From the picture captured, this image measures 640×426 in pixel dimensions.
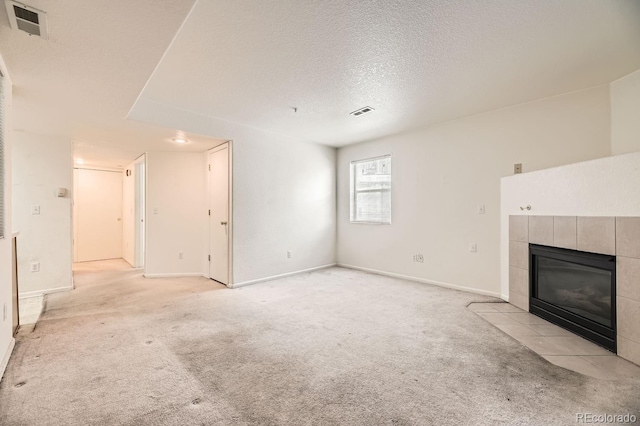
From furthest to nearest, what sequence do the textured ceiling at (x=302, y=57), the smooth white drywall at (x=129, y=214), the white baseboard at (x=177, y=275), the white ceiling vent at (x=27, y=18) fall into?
the smooth white drywall at (x=129, y=214)
the white baseboard at (x=177, y=275)
the textured ceiling at (x=302, y=57)
the white ceiling vent at (x=27, y=18)

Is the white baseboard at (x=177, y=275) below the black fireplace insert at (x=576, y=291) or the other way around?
below

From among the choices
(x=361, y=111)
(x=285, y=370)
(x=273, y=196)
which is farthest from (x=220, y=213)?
(x=285, y=370)

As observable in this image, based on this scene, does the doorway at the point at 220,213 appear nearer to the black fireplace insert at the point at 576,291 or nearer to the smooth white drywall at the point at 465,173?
the smooth white drywall at the point at 465,173

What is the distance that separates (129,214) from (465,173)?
671 centimetres

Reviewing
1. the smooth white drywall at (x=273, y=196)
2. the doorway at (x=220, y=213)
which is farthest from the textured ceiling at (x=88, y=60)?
the doorway at (x=220, y=213)

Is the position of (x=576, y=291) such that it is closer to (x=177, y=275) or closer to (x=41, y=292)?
(x=177, y=275)

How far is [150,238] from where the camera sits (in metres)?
4.80

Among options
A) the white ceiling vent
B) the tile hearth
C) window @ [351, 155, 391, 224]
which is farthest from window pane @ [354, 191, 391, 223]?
the white ceiling vent

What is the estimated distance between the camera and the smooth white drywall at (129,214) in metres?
5.78

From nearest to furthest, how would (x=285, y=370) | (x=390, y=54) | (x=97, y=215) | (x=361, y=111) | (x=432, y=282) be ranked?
(x=285, y=370) → (x=390, y=54) → (x=361, y=111) → (x=432, y=282) → (x=97, y=215)

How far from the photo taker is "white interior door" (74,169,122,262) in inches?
245

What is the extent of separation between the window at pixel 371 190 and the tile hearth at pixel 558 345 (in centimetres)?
231

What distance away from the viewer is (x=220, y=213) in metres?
4.52

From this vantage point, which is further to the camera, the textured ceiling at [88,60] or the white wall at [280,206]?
the white wall at [280,206]
